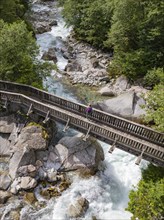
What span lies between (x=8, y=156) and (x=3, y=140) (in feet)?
6.01

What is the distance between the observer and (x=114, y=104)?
2600cm

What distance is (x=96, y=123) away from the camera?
70.5 feet

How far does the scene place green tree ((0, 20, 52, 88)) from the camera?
23.5 m

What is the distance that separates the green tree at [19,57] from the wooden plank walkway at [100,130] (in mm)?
2715

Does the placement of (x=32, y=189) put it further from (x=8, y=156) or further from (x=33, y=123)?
(x=33, y=123)

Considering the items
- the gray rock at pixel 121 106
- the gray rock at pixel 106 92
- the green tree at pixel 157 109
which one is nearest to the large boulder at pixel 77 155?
the gray rock at pixel 121 106

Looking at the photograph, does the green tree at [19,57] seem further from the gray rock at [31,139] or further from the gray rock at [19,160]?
the gray rock at [19,160]

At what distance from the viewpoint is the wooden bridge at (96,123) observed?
735 inches

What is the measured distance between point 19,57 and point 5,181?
12.4m

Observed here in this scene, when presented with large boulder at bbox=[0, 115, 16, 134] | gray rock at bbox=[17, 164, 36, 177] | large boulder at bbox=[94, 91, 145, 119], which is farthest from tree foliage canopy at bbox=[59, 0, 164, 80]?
gray rock at bbox=[17, 164, 36, 177]

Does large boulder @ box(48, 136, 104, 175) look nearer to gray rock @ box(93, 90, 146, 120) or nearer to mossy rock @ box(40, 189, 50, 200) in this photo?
mossy rock @ box(40, 189, 50, 200)

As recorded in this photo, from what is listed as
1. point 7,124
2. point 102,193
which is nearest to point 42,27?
point 7,124

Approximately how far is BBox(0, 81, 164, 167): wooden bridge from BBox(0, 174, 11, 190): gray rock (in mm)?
5829

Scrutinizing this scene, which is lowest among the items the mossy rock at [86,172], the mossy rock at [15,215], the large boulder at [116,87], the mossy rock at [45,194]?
the mossy rock at [15,215]
